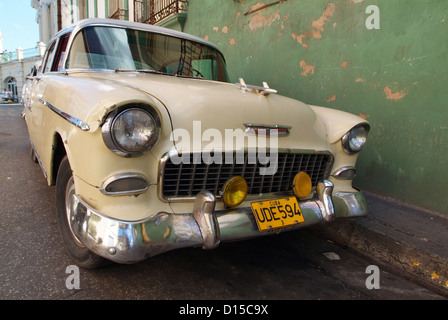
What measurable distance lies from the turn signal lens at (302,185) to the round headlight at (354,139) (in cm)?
44

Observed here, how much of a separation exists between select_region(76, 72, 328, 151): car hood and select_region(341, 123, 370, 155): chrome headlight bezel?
0.51ft

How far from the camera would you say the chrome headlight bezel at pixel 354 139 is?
7.44ft

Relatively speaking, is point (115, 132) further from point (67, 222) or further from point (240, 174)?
point (67, 222)

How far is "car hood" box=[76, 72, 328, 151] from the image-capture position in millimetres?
1725

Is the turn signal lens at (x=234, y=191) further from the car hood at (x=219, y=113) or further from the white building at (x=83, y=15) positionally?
the white building at (x=83, y=15)

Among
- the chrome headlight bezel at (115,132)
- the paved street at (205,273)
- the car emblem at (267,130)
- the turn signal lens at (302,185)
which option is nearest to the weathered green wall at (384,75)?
the paved street at (205,273)

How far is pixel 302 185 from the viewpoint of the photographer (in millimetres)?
2051

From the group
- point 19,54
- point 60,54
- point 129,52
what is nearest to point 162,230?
point 129,52

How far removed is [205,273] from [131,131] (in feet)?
3.38

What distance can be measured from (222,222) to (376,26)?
2.92 meters

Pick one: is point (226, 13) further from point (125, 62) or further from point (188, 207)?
point (188, 207)

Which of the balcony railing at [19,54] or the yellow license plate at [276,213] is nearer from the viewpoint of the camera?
the yellow license plate at [276,213]

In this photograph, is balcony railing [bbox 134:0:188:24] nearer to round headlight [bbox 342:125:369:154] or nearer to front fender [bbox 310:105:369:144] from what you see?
front fender [bbox 310:105:369:144]

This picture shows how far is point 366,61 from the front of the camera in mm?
3525
